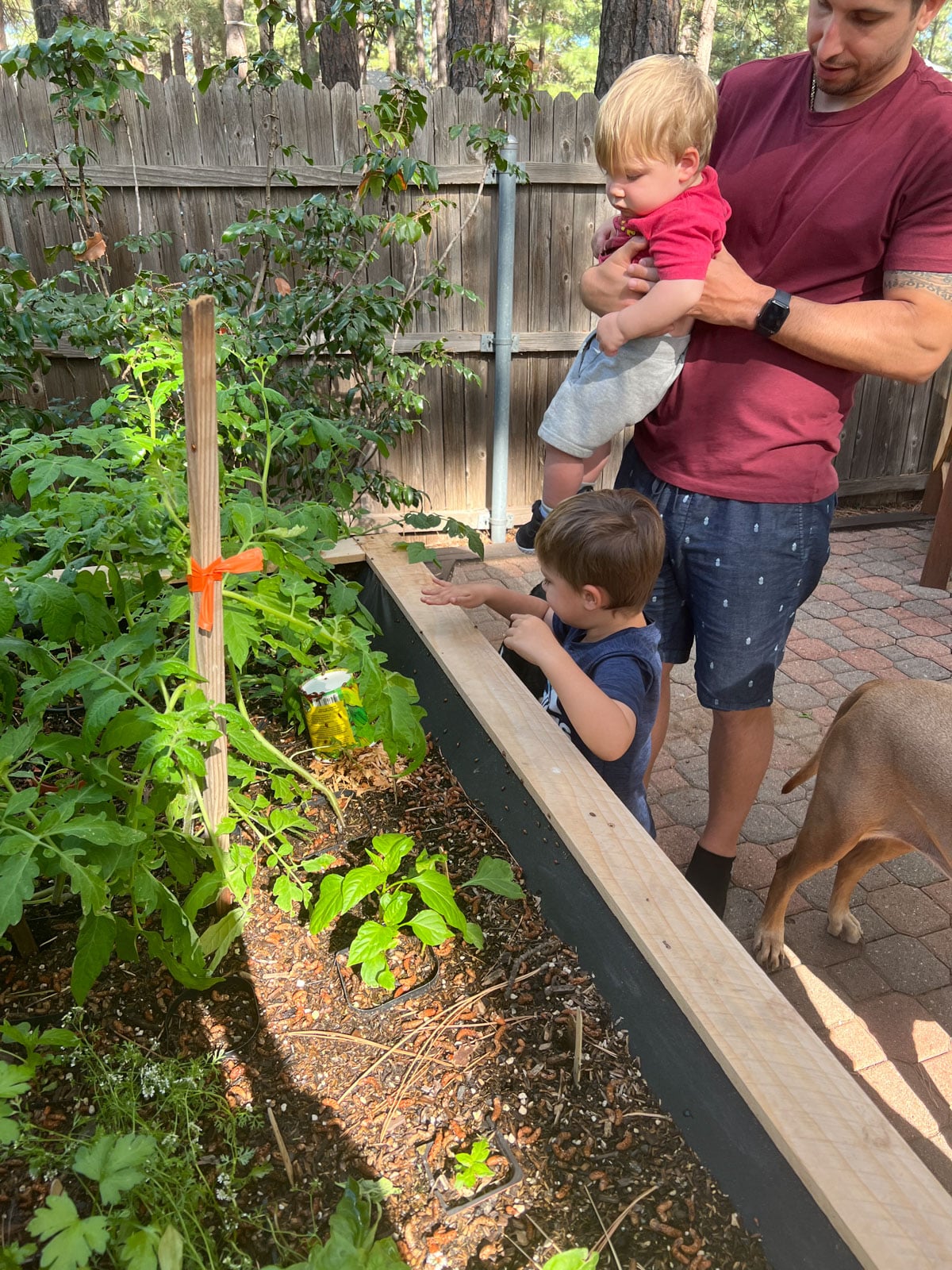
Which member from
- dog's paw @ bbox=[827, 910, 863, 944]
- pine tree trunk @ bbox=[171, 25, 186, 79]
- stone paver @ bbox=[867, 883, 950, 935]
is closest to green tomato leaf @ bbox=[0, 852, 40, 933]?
dog's paw @ bbox=[827, 910, 863, 944]

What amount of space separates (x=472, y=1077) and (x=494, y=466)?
4807 millimetres

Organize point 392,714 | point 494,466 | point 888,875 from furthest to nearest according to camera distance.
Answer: point 494,466
point 888,875
point 392,714

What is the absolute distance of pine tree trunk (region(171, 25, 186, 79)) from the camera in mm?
25766

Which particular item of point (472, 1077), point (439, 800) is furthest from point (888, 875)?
point (472, 1077)

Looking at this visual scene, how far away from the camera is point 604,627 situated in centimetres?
192

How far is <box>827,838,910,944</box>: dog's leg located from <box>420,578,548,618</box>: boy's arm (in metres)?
1.13

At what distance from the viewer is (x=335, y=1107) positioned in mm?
1302

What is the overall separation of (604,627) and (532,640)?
0.23m

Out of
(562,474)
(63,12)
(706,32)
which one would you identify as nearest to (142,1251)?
(562,474)

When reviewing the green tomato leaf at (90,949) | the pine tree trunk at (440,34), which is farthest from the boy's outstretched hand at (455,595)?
the pine tree trunk at (440,34)

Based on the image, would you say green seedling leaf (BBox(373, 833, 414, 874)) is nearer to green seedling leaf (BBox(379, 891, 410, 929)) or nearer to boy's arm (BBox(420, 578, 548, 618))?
green seedling leaf (BBox(379, 891, 410, 929))

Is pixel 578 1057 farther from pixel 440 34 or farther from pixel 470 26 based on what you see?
pixel 440 34

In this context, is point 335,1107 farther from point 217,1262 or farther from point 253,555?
point 253,555

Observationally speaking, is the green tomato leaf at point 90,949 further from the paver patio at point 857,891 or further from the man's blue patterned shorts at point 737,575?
the paver patio at point 857,891
